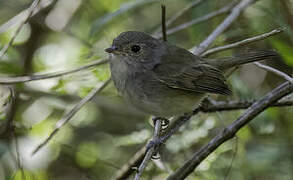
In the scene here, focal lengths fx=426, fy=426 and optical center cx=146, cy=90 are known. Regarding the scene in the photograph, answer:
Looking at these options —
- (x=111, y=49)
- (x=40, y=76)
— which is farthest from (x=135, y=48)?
(x=40, y=76)

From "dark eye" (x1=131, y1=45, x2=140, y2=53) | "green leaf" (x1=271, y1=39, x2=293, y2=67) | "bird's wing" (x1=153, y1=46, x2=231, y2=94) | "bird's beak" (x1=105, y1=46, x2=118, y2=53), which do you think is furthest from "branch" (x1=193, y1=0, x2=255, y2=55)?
"bird's beak" (x1=105, y1=46, x2=118, y2=53)

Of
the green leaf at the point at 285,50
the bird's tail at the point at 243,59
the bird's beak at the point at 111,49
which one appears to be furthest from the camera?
the bird's tail at the point at 243,59

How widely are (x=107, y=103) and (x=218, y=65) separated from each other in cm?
161

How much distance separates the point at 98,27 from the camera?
3.98 metres

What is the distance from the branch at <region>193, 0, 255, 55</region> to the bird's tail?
0.66ft

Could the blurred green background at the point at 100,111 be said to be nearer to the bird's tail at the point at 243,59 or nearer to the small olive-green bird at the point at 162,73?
the bird's tail at the point at 243,59

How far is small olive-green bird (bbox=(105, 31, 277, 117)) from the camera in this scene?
3.97 meters

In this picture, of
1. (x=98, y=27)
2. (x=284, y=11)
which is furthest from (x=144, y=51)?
(x=284, y=11)

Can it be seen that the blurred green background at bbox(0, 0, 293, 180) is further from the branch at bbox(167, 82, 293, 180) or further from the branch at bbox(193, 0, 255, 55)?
the branch at bbox(167, 82, 293, 180)

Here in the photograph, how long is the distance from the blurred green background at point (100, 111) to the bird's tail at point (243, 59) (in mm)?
114

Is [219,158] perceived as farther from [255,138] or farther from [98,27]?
[98,27]

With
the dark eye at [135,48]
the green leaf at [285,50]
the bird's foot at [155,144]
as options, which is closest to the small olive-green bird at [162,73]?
the dark eye at [135,48]

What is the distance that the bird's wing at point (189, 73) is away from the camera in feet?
14.0

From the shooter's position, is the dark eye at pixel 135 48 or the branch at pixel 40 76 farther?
the dark eye at pixel 135 48
